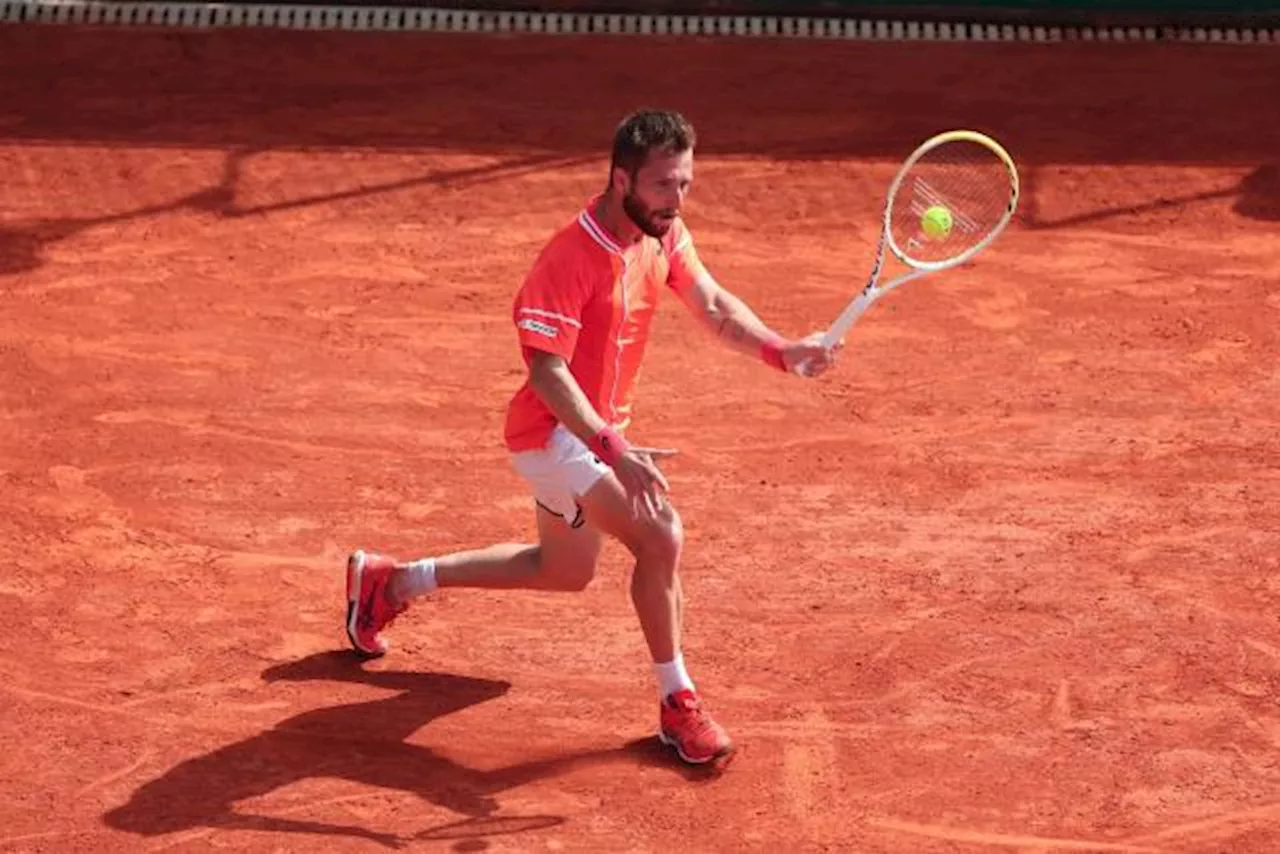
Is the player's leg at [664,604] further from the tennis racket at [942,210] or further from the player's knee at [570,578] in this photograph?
the tennis racket at [942,210]

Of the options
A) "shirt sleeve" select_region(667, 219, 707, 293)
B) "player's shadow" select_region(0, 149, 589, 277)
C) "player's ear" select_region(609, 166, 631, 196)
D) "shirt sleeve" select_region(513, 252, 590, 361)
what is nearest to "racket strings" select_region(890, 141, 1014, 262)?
"shirt sleeve" select_region(667, 219, 707, 293)

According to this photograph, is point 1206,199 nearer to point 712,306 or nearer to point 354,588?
point 712,306

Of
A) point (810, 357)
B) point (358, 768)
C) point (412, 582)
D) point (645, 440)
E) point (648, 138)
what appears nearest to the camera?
point (648, 138)

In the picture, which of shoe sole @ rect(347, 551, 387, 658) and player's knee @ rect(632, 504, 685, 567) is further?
shoe sole @ rect(347, 551, 387, 658)

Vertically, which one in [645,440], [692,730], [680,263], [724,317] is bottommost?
[692,730]

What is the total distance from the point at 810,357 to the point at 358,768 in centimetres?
198

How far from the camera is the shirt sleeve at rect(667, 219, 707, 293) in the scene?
8.80m

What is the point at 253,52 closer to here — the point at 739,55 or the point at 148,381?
the point at 739,55

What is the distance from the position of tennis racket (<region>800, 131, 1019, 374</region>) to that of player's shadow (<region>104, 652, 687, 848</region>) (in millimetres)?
1659

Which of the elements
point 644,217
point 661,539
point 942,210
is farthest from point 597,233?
point 942,210

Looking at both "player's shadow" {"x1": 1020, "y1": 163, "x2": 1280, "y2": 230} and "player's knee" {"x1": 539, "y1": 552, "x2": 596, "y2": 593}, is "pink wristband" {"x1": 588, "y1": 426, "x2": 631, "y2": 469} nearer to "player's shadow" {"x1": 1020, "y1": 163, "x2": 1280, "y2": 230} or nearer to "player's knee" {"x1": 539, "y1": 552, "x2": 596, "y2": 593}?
"player's knee" {"x1": 539, "y1": 552, "x2": 596, "y2": 593}

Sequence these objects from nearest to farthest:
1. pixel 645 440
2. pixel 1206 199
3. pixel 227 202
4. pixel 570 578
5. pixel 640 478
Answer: pixel 640 478, pixel 570 578, pixel 645 440, pixel 227 202, pixel 1206 199

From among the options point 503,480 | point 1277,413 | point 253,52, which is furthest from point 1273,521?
point 253,52

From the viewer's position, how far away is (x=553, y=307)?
833cm
